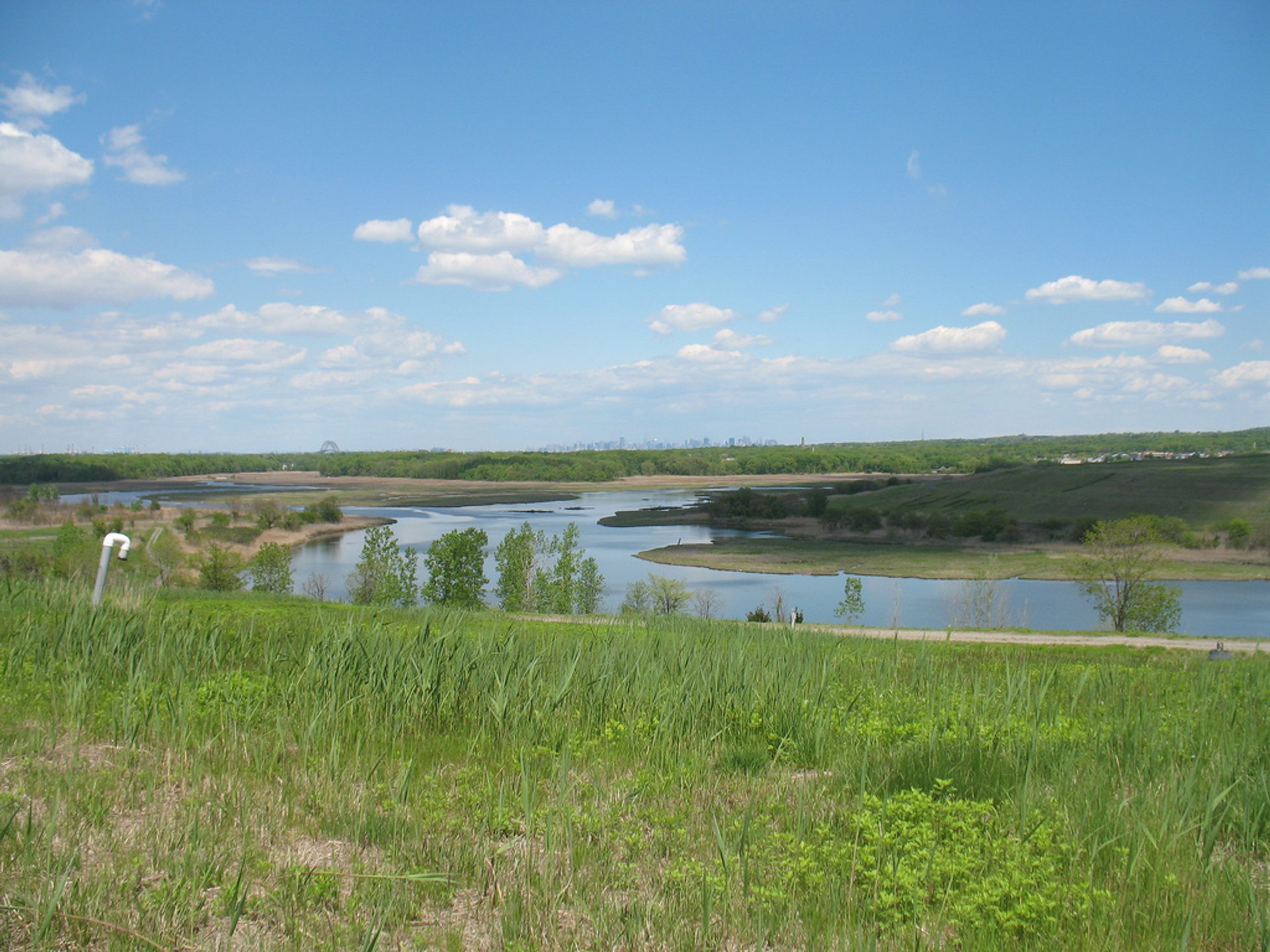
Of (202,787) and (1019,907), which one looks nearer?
(1019,907)

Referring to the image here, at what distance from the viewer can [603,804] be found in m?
4.48

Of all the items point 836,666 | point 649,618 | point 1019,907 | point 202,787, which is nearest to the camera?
point 1019,907

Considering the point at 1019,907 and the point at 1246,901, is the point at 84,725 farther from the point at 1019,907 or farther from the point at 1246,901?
the point at 1246,901

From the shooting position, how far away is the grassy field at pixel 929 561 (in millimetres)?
69062

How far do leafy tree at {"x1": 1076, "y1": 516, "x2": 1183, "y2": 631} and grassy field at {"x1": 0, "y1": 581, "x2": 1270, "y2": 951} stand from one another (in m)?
39.3

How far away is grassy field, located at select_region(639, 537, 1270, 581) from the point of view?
69.1m

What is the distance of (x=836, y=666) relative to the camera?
8430 mm

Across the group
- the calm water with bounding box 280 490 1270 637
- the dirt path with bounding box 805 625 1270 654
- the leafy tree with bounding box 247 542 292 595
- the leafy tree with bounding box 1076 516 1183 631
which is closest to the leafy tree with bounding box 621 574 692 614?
the calm water with bounding box 280 490 1270 637

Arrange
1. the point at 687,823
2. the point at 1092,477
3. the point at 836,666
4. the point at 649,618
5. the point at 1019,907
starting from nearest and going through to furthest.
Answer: the point at 1019,907, the point at 687,823, the point at 836,666, the point at 649,618, the point at 1092,477

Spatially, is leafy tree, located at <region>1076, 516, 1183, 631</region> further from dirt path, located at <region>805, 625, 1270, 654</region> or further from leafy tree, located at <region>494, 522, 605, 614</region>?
leafy tree, located at <region>494, 522, 605, 614</region>

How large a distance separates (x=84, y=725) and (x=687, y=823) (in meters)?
4.18

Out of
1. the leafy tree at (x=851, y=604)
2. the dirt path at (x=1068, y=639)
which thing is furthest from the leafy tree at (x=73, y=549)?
the leafy tree at (x=851, y=604)

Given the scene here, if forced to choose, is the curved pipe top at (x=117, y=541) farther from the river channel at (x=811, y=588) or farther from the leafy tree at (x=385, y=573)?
the leafy tree at (x=385, y=573)

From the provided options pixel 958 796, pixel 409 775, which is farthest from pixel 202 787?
pixel 958 796
